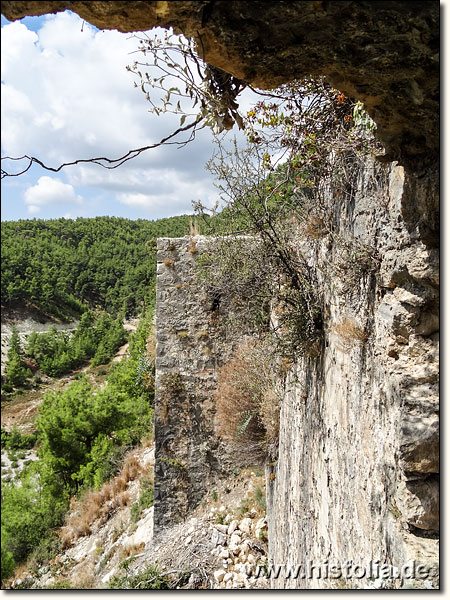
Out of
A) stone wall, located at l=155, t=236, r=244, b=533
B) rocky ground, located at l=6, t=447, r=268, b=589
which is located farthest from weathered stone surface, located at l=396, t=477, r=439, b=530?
stone wall, located at l=155, t=236, r=244, b=533

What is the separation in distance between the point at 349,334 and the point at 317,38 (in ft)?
5.18

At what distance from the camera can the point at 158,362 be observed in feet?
21.2

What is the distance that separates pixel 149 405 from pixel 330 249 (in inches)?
493

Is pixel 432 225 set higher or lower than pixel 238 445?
higher

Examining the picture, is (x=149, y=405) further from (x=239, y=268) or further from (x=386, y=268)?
(x=386, y=268)

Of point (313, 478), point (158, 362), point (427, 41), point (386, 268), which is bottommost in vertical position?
point (313, 478)

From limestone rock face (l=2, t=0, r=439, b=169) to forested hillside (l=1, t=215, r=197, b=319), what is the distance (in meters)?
30.8

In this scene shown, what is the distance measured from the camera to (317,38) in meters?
1.29

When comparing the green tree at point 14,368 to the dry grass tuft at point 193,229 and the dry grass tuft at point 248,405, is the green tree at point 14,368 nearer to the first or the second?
the dry grass tuft at point 193,229

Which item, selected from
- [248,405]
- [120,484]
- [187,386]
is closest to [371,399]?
[248,405]

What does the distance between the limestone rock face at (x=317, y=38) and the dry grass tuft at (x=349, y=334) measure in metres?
1.08

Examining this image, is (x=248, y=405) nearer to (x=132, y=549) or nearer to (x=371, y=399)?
(x=132, y=549)

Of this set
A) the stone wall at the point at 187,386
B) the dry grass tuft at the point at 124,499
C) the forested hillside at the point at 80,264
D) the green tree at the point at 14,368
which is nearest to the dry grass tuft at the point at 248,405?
the stone wall at the point at 187,386

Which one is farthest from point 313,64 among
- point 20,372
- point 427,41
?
point 20,372
